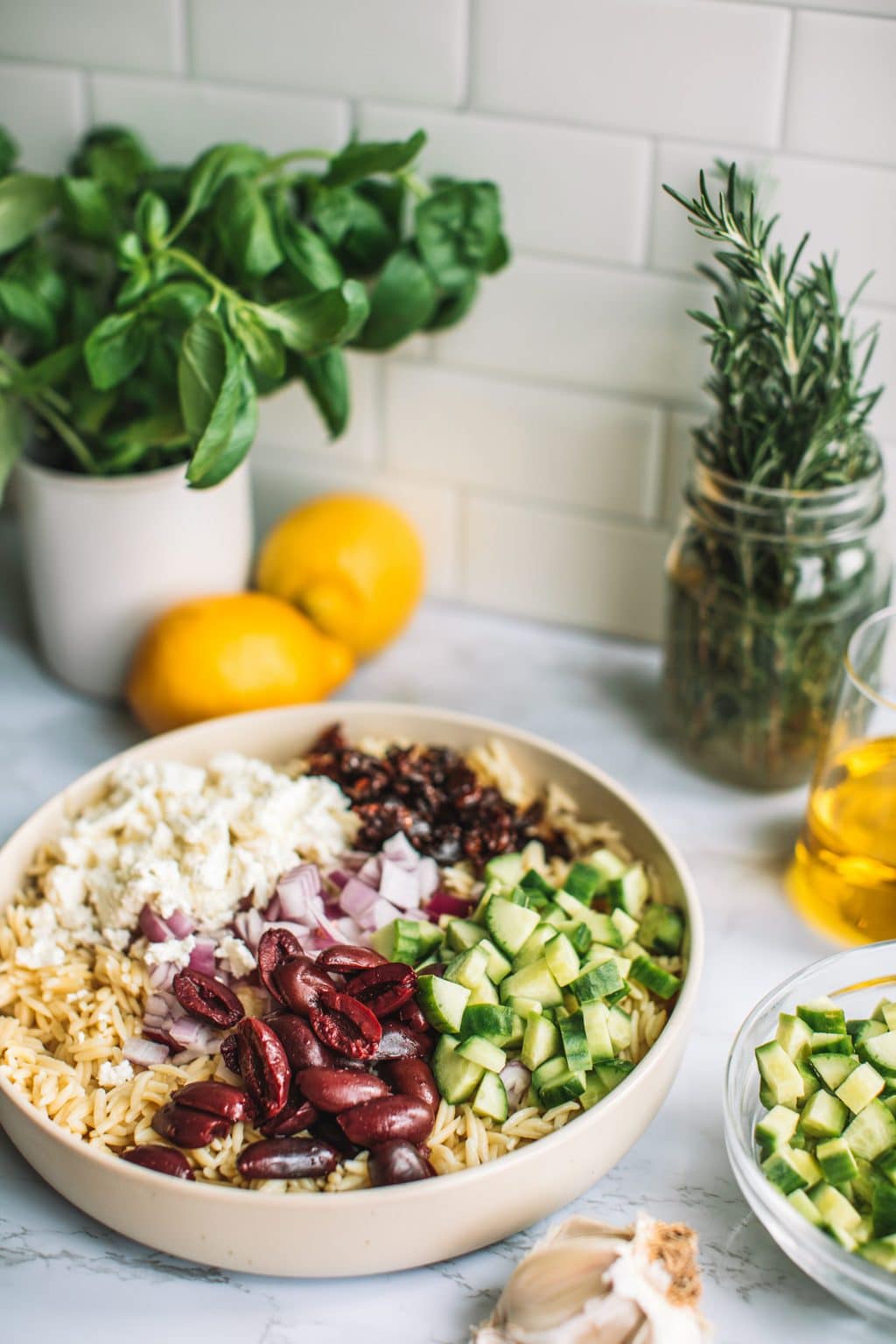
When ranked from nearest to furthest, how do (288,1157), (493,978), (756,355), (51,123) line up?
1. (288,1157)
2. (493,978)
3. (756,355)
4. (51,123)

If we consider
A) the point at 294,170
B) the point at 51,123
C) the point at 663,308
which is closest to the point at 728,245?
the point at 663,308

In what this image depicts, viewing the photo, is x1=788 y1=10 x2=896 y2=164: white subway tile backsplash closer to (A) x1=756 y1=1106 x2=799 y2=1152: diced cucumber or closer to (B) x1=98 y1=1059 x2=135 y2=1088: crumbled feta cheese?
→ (A) x1=756 y1=1106 x2=799 y2=1152: diced cucumber

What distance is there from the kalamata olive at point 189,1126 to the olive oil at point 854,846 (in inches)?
19.4

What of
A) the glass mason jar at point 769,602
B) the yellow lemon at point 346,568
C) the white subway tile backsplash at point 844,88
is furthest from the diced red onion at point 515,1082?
the white subway tile backsplash at point 844,88

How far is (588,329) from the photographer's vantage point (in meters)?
1.22

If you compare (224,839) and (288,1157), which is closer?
(288,1157)

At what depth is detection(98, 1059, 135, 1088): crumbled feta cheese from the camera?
0.85 m

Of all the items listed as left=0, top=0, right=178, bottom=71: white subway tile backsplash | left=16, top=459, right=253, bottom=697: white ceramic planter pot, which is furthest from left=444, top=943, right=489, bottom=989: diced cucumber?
left=0, top=0, right=178, bottom=71: white subway tile backsplash

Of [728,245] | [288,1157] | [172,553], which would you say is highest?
[728,245]

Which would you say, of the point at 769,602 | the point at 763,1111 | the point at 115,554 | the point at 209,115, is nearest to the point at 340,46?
the point at 209,115

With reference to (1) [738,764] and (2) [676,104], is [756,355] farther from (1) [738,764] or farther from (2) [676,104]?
(1) [738,764]

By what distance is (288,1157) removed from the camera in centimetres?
78

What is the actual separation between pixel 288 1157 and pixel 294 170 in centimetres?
87

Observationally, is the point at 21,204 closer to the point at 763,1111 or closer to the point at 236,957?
the point at 236,957
